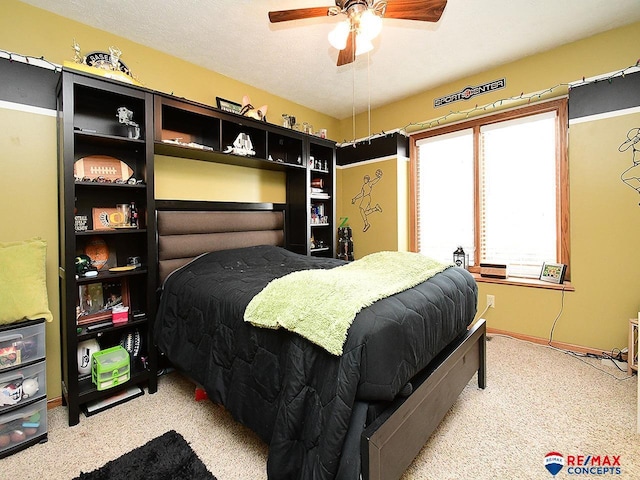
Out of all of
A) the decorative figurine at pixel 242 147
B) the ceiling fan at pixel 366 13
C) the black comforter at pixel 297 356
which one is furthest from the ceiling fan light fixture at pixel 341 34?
the black comforter at pixel 297 356

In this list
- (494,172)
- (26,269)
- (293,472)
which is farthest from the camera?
(494,172)

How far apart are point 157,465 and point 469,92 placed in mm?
4043

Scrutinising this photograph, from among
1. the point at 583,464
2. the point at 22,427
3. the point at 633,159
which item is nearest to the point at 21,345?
the point at 22,427

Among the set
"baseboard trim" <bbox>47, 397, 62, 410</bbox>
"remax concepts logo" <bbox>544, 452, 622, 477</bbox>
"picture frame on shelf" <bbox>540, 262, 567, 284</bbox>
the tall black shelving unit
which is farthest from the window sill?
"baseboard trim" <bbox>47, 397, 62, 410</bbox>

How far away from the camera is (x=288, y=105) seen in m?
3.64

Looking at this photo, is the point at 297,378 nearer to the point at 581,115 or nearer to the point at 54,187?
the point at 54,187

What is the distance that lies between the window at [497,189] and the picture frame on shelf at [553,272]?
0.07 metres

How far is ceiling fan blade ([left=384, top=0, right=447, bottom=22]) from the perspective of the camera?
1.63 metres

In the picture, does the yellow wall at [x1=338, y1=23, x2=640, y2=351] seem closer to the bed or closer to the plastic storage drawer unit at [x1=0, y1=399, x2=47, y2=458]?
the bed

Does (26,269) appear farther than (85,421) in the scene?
No

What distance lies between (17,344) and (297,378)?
5.34ft

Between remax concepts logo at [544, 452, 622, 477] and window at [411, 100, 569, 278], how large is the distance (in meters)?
1.85

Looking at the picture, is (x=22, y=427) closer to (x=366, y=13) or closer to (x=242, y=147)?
(x=242, y=147)

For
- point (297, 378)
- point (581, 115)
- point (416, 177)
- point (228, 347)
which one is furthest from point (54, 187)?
point (581, 115)
